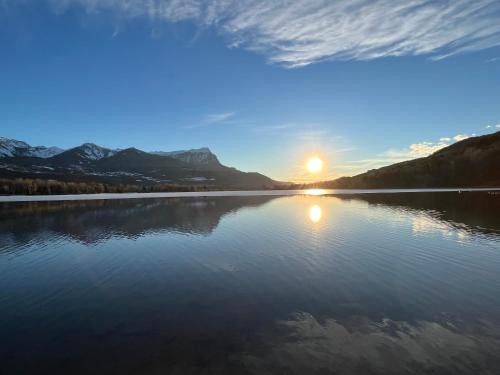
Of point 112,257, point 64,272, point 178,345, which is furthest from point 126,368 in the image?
point 112,257

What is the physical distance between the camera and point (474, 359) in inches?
519

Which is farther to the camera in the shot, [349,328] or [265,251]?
[265,251]

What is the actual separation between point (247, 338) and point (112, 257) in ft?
82.4

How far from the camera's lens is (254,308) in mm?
19406

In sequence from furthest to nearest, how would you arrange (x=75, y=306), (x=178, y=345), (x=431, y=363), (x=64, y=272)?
1. (x=64, y=272)
2. (x=75, y=306)
3. (x=178, y=345)
4. (x=431, y=363)

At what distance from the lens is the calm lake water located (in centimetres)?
1351

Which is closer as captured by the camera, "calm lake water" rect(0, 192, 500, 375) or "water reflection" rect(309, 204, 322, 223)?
"calm lake water" rect(0, 192, 500, 375)

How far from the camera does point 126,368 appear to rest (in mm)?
13008

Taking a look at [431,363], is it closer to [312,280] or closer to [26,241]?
[312,280]

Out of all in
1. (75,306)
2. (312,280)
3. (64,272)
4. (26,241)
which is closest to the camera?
(75,306)

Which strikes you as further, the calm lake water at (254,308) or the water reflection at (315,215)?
the water reflection at (315,215)

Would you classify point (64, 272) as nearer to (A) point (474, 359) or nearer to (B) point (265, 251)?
(B) point (265, 251)

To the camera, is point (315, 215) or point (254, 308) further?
point (315, 215)

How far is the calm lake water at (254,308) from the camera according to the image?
13508 mm
